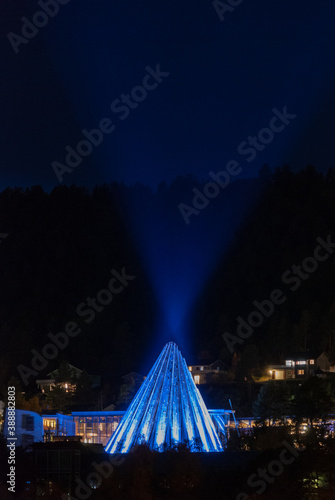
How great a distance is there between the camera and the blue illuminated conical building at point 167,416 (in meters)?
41.7

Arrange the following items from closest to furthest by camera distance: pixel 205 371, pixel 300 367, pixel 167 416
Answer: pixel 167 416
pixel 300 367
pixel 205 371

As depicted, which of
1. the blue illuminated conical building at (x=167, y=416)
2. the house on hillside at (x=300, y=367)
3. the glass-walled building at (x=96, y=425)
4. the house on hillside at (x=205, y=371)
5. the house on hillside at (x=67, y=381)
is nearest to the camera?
the blue illuminated conical building at (x=167, y=416)

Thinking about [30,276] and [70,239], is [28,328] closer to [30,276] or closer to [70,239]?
[30,276]

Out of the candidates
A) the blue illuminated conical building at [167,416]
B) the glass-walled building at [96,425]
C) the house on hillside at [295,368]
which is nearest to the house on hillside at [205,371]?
the house on hillside at [295,368]

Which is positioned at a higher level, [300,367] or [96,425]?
[300,367]

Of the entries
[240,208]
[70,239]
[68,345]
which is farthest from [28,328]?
[240,208]

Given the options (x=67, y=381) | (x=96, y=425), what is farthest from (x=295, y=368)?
(x=96, y=425)

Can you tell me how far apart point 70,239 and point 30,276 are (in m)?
9.66

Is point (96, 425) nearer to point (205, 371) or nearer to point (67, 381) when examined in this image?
point (67, 381)

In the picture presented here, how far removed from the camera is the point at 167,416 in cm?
4288

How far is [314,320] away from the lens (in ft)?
276

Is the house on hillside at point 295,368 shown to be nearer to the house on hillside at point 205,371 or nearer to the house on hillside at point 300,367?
the house on hillside at point 300,367

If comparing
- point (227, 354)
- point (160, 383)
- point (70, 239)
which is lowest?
point (160, 383)

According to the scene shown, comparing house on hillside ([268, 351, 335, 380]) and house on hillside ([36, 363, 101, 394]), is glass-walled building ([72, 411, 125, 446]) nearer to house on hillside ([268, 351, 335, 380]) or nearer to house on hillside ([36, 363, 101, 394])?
house on hillside ([36, 363, 101, 394])
